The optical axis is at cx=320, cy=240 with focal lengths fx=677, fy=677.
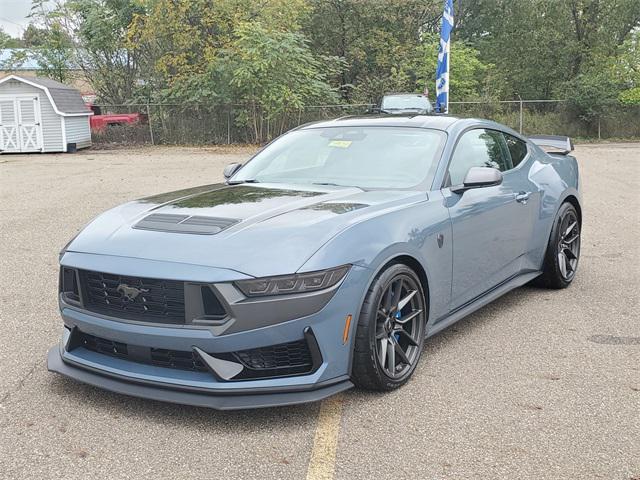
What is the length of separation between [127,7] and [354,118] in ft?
91.8

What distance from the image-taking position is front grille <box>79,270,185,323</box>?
128 inches

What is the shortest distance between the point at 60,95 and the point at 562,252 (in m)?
22.7

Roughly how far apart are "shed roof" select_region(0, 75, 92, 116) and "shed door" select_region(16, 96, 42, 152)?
1.97 ft

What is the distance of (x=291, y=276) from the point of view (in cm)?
320

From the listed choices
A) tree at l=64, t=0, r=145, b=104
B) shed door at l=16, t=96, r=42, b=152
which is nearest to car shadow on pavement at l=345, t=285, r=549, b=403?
shed door at l=16, t=96, r=42, b=152

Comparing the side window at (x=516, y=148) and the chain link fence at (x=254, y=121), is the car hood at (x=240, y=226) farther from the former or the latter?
the chain link fence at (x=254, y=121)

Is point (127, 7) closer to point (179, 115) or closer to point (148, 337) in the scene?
point (179, 115)

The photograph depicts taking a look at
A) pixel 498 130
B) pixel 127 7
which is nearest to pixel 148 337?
pixel 498 130

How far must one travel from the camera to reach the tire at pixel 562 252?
18.6 feet

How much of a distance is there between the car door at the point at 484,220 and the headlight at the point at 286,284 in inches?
51.2

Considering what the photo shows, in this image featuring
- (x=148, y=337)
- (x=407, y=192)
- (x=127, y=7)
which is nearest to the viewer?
(x=148, y=337)

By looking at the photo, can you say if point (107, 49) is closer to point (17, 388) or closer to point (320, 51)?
point (320, 51)

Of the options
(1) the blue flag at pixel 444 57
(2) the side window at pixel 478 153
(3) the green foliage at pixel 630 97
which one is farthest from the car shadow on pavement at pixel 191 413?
(3) the green foliage at pixel 630 97

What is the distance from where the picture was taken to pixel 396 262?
12.3ft
